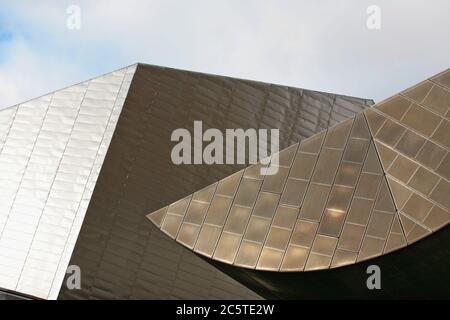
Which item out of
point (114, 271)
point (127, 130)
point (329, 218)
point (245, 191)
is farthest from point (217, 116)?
point (329, 218)

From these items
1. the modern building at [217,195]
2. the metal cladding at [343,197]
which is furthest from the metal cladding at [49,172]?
the metal cladding at [343,197]

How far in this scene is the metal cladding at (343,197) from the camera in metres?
12.5

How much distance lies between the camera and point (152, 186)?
21703 mm

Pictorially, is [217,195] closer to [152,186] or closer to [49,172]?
Answer: [152,186]

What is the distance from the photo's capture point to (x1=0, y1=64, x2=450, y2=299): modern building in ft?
42.0

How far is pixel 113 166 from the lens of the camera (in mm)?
21531

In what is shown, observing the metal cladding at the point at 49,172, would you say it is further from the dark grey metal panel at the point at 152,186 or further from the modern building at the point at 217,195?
the dark grey metal panel at the point at 152,186

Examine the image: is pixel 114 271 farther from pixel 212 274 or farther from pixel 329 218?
pixel 329 218

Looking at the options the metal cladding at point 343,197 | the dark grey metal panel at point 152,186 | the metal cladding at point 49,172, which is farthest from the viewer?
the metal cladding at point 49,172

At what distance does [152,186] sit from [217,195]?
711cm

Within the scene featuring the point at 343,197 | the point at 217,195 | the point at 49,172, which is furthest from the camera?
the point at 49,172

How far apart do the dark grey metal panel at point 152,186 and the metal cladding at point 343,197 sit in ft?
20.3

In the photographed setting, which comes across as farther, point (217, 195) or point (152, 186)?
point (152, 186)

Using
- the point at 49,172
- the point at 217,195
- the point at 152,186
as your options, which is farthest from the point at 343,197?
the point at 49,172
